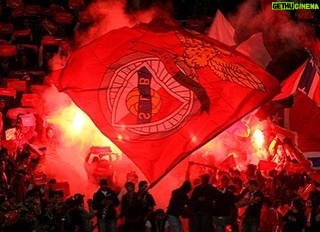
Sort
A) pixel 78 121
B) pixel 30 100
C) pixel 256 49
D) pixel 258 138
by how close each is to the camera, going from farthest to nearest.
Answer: pixel 256 49 → pixel 258 138 → pixel 30 100 → pixel 78 121

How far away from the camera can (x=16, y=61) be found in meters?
20.2

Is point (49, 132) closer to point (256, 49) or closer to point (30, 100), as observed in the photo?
point (30, 100)

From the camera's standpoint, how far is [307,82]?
17578 millimetres

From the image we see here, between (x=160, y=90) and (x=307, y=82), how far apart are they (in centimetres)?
476

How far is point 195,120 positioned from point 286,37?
8780 millimetres

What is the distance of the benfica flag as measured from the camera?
13.2 metres

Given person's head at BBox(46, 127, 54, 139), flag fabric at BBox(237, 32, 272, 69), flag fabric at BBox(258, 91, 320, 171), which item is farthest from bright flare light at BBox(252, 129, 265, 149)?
person's head at BBox(46, 127, 54, 139)

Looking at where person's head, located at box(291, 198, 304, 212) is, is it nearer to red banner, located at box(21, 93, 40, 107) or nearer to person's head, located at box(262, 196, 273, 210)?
person's head, located at box(262, 196, 273, 210)

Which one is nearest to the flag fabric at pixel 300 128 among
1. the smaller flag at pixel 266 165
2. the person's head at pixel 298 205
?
the smaller flag at pixel 266 165

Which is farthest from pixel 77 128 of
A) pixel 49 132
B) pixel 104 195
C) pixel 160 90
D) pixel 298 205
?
pixel 298 205

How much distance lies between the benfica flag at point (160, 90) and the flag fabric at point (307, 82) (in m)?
2.53

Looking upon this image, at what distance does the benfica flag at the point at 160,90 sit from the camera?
520 inches

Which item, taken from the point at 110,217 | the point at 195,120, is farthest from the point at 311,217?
the point at 110,217

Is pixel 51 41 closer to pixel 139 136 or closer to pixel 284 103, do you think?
pixel 284 103
